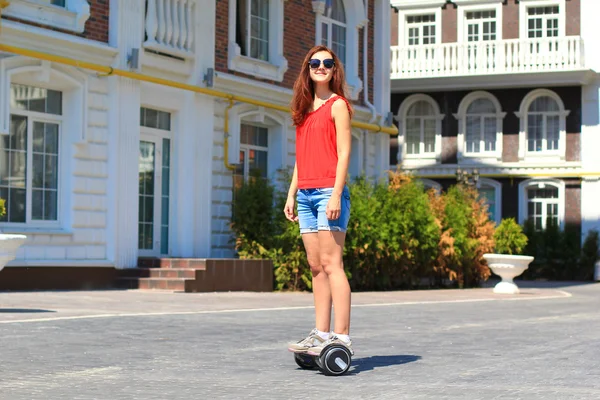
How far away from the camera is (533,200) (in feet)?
129

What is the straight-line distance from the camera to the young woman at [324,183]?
7320mm

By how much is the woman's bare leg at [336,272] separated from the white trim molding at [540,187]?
3173cm

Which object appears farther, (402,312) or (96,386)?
(402,312)

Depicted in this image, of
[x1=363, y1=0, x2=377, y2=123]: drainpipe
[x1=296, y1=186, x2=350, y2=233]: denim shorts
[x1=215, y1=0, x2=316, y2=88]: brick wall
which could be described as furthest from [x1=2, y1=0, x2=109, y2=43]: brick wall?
[x1=296, y1=186, x2=350, y2=233]: denim shorts

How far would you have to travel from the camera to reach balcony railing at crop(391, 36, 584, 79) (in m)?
37.8

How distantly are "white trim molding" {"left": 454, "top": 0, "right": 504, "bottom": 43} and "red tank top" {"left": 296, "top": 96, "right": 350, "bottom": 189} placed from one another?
109 feet

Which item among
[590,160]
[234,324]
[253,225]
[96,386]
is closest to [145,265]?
[253,225]

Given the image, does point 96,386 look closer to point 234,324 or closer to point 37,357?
point 37,357

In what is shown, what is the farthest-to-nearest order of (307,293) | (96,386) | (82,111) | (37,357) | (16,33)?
A: (307,293) → (82,111) → (16,33) → (37,357) → (96,386)

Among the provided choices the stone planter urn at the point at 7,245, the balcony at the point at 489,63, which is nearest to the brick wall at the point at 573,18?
the balcony at the point at 489,63

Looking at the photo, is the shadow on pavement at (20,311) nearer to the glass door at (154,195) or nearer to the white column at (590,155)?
the glass door at (154,195)

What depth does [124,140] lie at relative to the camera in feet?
64.5

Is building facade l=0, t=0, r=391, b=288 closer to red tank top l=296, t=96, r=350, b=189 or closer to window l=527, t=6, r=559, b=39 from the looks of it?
red tank top l=296, t=96, r=350, b=189

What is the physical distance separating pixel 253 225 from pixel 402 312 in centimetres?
770
